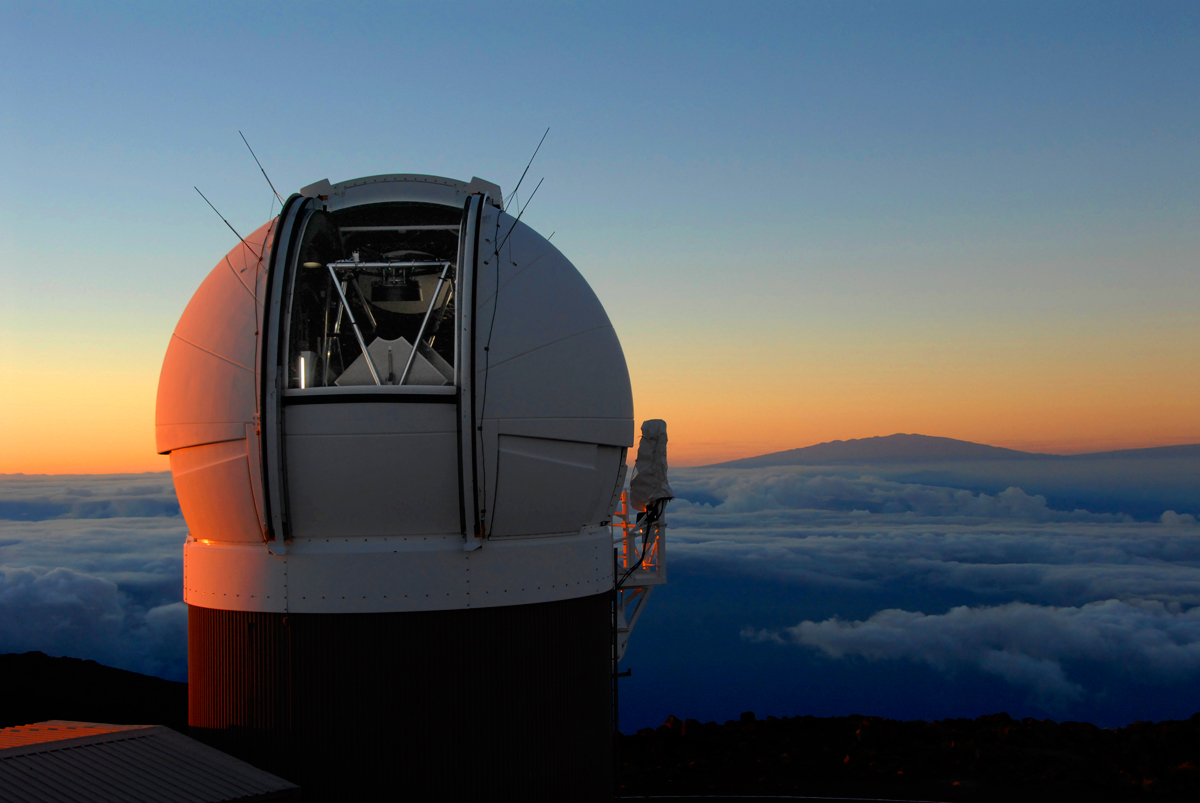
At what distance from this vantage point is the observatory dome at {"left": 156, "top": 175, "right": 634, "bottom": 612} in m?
9.26

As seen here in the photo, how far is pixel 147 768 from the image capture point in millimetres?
8812

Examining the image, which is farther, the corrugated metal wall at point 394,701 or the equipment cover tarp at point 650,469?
the equipment cover tarp at point 650,469

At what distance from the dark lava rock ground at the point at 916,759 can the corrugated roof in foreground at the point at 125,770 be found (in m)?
8.88

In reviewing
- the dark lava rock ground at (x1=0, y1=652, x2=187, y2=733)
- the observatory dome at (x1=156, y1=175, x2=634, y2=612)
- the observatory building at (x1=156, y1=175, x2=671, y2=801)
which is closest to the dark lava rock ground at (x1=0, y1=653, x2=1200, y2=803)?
the dark lava rock ground at (x1=0, y1=652, x2=187, y2=733)

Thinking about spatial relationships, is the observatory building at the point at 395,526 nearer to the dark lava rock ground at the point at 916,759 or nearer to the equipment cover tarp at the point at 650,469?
the equipment cover tarp at the point at 650,469

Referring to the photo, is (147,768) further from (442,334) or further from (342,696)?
(442,334)

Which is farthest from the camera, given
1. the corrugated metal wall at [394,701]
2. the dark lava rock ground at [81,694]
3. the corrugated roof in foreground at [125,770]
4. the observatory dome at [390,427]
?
the dark lava rock ground at [81,694]

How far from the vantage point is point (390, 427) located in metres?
9.20

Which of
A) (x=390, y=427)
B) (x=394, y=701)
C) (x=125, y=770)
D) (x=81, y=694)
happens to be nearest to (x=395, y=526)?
(x=390, y=427)

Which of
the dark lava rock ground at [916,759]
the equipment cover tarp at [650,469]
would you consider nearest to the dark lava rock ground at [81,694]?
the dark lava rock ground at [916,759]

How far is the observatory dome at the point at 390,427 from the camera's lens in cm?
926

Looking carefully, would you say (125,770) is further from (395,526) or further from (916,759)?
(916,759)

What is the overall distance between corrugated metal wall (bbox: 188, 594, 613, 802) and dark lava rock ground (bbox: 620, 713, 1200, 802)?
7493 millimetres

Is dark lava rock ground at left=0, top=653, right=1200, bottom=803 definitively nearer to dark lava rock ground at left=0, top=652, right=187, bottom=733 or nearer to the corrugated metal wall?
dark lava rock ground at left=0, top=652, right=187, bottom=733
